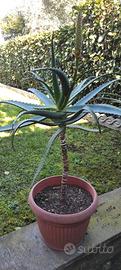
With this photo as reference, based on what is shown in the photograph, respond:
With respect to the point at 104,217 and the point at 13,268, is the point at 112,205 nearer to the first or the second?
the point at 104,217

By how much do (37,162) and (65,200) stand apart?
155 centimetres

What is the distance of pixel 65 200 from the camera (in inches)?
77.0

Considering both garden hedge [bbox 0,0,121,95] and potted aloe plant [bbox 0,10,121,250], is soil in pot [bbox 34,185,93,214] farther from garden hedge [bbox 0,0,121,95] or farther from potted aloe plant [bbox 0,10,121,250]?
garden hedge [bbox 0,0,121,95]

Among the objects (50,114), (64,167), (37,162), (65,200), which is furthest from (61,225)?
(37,162)

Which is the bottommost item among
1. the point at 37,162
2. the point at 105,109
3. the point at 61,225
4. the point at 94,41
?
the point at 37,162

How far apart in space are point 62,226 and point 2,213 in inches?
35.9

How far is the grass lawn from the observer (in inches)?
101

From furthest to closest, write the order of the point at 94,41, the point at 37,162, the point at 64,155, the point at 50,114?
1. the point at 94,41
2. the point at 37,162
3. the point at 64,155
4. the point at 50,114

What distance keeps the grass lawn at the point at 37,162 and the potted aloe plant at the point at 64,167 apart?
0.54 m

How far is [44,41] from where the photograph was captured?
24.3ft

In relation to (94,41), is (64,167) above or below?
→ below

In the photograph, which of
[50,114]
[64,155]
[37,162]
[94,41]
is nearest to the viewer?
[50,114]

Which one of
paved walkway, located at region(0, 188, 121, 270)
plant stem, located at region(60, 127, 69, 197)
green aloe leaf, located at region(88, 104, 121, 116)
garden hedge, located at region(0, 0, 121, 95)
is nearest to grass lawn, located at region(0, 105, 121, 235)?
paved walkway, located at region(0, 188, 121, 270)

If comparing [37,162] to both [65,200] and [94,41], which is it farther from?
[94,41]
